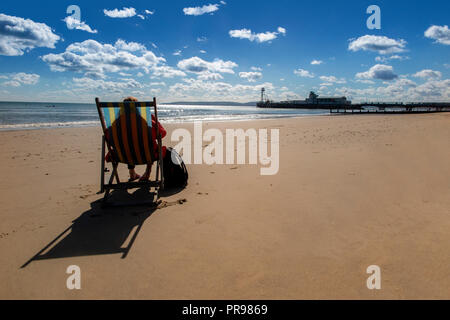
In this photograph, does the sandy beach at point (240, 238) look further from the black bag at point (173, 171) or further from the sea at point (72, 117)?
the sea at point (72, 117)

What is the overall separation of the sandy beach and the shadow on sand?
14mm

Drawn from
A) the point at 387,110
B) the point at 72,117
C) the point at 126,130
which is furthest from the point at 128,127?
the point at 387,110

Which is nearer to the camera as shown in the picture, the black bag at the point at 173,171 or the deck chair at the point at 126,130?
the deck chair at the point at 126,130

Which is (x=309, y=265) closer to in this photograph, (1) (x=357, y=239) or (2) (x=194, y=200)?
(1) (x=357, y=239)

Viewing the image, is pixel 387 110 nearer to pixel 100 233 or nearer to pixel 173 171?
pixel 173 171

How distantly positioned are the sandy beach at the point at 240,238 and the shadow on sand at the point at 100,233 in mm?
14

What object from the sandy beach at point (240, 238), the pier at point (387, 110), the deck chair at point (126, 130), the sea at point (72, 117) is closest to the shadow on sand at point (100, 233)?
the sandy beach at point (240, 238)

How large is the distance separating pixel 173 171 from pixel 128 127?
1.07m

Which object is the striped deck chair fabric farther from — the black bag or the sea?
the sea

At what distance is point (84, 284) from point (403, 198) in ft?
12.7

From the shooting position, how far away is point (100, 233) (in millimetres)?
2631

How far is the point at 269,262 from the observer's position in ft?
6.94

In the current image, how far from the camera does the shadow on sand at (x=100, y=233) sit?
2293mm
